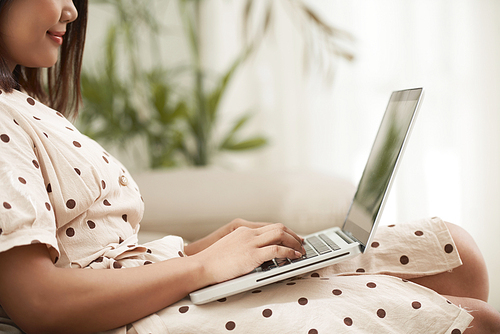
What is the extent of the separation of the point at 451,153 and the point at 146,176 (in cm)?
142

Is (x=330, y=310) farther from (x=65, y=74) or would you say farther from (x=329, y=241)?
(x=65, y=74)

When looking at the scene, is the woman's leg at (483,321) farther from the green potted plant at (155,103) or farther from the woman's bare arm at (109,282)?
the green potted plant at (155,103)

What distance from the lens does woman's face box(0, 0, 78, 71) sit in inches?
25.2

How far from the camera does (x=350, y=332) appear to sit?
558mm

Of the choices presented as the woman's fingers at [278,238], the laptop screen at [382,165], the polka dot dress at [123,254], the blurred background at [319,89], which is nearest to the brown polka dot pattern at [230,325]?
the polka dot dress at [123,254]

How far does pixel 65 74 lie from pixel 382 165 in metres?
0.70

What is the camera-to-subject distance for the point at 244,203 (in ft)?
4.68

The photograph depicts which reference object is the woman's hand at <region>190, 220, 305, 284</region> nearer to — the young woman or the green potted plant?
the young woman

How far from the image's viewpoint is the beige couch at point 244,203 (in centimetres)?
135

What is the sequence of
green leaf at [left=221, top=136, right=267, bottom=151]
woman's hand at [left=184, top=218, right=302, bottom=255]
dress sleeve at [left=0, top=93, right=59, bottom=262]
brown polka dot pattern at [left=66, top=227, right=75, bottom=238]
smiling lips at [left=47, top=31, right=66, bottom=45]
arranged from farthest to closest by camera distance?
green leaf at [left=221, top=136, right=267, bottom=151], woman's hand at [left=184, top=218, right=302, bottom=255], smiling lips at [left=47, top=31, right=66, bottom=45], brown polka dot pattern at [left=66, top=227, right=75, bottom=238], dress sleeve at [left=0, top=93, right=59, bottom=262]

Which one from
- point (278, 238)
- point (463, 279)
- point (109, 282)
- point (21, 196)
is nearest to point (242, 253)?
point (278, 238)

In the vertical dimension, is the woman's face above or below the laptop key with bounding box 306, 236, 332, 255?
above

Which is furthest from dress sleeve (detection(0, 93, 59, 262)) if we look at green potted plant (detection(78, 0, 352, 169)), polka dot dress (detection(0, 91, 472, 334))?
green potted plant (detection(78, 0, 352, 169))

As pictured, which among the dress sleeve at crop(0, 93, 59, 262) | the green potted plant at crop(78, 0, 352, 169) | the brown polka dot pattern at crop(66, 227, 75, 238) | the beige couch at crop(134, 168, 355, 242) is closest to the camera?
the dress sleeve at crop(0, 93, 59, 262)
